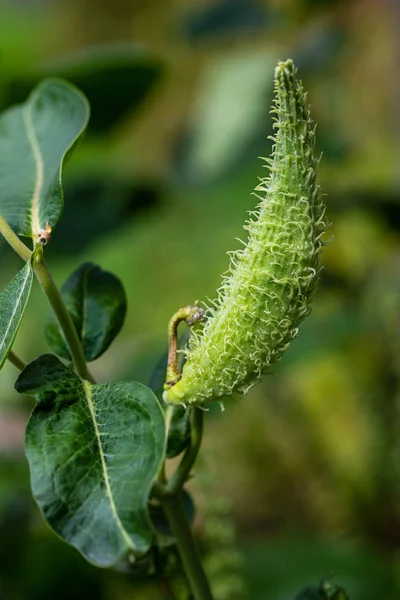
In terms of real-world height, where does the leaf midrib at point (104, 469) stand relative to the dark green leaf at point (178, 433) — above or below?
above

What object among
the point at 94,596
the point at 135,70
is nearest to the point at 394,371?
the point at 94,596

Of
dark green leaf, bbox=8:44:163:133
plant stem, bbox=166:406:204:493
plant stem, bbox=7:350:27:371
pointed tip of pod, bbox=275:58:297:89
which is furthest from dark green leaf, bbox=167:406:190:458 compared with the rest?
dark green leaf, bbox=8:44:163:133

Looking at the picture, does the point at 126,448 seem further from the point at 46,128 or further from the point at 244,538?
the point at 244,538

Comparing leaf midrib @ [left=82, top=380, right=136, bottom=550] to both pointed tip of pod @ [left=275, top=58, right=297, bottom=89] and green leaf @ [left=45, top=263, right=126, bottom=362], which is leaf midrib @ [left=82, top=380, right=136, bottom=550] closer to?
green leaf @ [left=45, top=263, right=126, bottom=362]

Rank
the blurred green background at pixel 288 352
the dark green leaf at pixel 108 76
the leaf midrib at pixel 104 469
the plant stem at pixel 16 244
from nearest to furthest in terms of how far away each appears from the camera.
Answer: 1. the leaf midrib at pixel 104 469
2. the plant stem at pixel 16 244
3. the blurred green background at pixel 288 352
4. the dark green leaf at pixel 108 76

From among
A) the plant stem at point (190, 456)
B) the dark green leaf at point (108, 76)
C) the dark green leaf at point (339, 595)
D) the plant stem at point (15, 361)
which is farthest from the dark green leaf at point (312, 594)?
the dark green leaf at point (108, 76)

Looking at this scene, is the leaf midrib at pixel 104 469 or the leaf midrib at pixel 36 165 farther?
the leaf midrib at pixel 36 165

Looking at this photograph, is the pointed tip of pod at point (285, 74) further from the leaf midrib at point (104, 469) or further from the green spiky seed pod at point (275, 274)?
the leaf midrib at point (104, 469)
